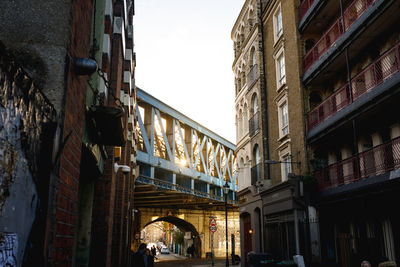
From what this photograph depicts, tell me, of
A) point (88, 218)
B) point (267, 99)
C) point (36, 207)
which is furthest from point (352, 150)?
point (36, 207)

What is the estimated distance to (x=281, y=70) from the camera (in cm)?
2197

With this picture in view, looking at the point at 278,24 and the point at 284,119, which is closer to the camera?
the point at 284,119

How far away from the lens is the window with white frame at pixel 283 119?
20672 millimetres

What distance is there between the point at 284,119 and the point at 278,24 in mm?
6018

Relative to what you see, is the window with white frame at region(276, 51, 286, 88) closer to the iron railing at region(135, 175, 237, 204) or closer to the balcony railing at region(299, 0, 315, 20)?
the balcony railing at region(299, 0, 315, 20)

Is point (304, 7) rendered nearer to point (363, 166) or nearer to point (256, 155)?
point (363, 166)

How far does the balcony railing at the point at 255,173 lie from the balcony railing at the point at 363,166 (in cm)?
666

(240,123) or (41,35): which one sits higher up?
(240,123)

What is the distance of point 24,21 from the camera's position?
137 inches

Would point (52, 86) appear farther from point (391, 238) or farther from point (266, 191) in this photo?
point (266, 191)

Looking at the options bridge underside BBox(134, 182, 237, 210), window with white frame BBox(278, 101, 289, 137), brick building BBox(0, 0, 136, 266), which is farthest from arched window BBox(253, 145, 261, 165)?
brick building BBox(0, 0, 136, 266)

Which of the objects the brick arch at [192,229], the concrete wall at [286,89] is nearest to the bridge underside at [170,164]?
the brick arch at [192,229]

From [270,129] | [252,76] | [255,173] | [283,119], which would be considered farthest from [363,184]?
[252,76]

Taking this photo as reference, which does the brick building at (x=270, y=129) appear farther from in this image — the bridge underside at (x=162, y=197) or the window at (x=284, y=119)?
the bridge underside at (x=162, y=197)
